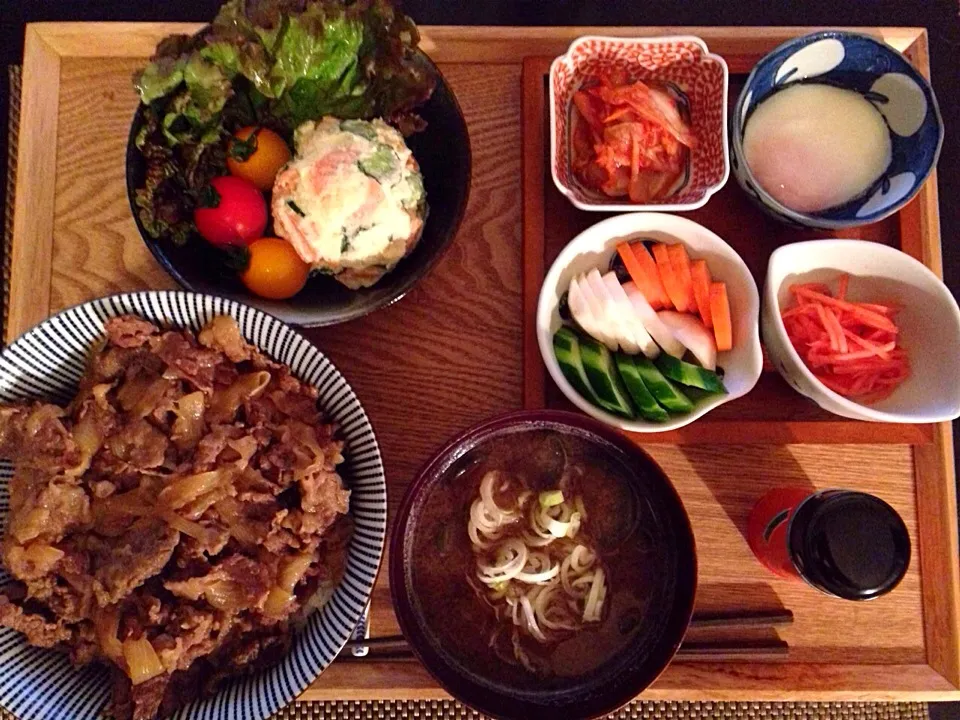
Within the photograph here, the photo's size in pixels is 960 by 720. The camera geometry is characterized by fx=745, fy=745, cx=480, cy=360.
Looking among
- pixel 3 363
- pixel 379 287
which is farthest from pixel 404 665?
pixel 3 363

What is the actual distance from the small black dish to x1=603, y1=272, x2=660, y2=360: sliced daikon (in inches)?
14.2

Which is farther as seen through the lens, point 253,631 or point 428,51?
point 428,51

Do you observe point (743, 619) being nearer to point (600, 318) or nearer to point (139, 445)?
point (600, 318)

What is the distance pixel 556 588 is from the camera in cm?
148

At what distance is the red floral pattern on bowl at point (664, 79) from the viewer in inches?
66.3

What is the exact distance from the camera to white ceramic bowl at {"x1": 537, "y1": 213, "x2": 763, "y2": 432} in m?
1.56

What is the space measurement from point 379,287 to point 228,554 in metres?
0.62

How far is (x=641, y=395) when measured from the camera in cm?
157

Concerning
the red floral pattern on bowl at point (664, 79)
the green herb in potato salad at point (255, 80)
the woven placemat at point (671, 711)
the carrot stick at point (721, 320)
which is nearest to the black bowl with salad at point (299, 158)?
the green herb in potato salad at point (255, 80)

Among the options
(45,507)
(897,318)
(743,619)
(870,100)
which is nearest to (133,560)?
(45,507)

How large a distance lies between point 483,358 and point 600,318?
0.95 ft

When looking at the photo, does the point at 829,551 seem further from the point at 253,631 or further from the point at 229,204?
the point at 229,204

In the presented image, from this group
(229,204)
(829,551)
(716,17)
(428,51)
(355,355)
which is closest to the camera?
(829,551)

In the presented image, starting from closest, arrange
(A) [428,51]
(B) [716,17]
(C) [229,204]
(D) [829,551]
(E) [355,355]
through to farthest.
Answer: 1. (D) [829,551]
2. (C) [229,204]
3. (E) [355,355]
4. (A) [428,51]
5. (B) [716,17]
